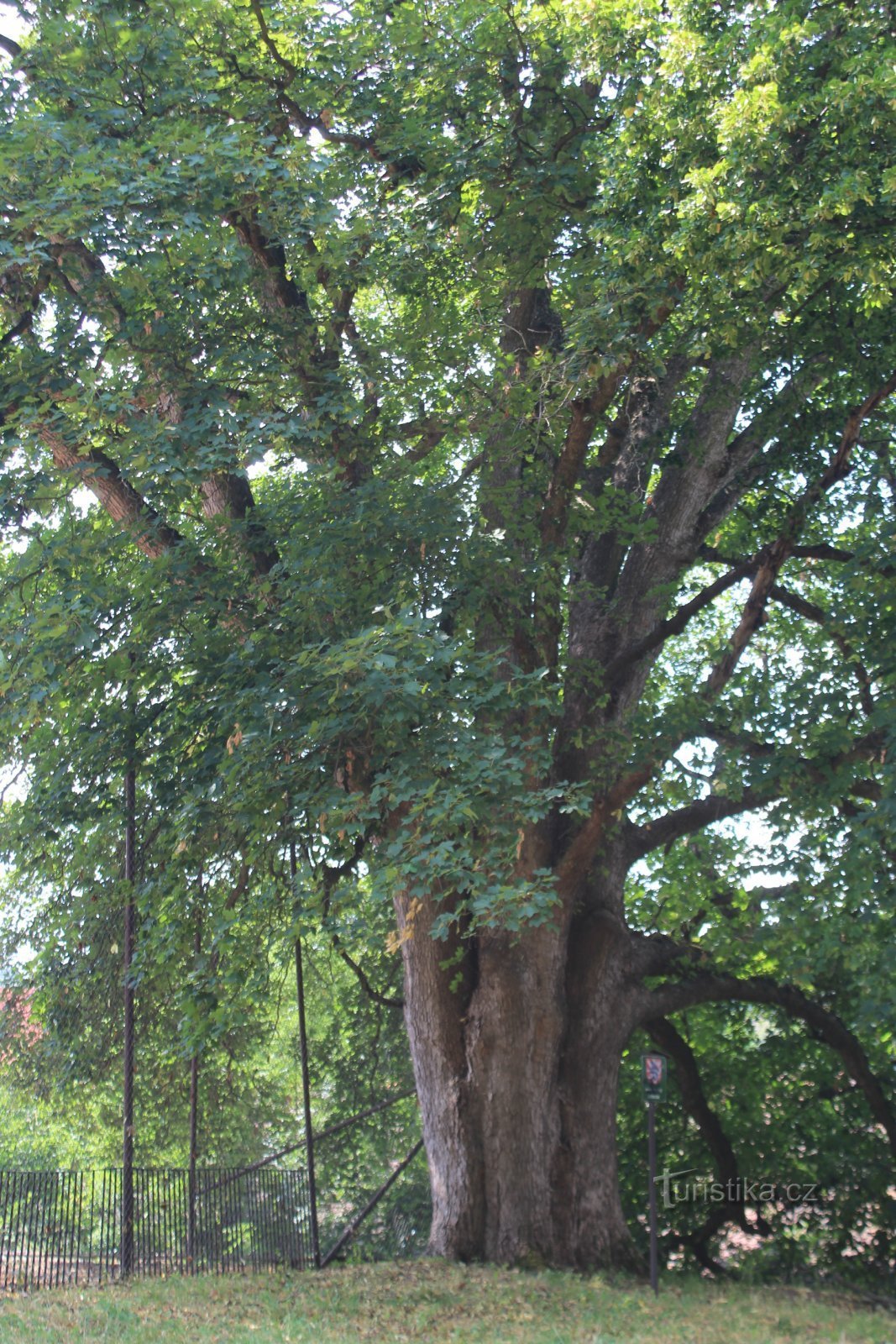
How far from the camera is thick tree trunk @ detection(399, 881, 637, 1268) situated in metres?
10.1

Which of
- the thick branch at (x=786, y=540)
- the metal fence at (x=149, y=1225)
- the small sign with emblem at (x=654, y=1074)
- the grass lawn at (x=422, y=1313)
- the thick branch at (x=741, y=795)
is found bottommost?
the grass lawn at (x=422, y=1313)

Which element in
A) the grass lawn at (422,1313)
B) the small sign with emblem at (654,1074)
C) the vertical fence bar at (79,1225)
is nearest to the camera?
the grass lawn at (422,1313)

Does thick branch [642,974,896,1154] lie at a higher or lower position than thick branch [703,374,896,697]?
lower

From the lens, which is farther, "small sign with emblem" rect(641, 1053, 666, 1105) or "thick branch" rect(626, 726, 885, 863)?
"thick branch" rect(626, 726, 885, 863)

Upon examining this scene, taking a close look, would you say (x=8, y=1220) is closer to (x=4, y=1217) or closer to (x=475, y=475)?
(x=4, y=1217)

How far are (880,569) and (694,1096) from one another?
6.76 meters

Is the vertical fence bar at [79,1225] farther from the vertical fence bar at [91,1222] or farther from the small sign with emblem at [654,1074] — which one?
the small sign with emblem at [654,1074]

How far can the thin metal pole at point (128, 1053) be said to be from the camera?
9188 millimetres

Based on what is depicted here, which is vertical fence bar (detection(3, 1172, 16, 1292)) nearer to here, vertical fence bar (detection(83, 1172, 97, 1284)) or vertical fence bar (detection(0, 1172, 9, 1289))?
vertical fence bar (detection(0, 1172, 9, 1289))

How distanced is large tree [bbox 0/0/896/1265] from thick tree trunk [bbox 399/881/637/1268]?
0.04 metres

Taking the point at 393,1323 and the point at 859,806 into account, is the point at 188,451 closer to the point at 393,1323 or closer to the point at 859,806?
the point at 393,1323

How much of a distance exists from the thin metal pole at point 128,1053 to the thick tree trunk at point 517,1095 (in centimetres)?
227

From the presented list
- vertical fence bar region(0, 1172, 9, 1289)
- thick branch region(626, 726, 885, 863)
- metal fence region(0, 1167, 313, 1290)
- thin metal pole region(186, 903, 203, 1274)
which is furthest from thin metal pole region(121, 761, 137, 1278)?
thick branch region(626, 726, 885, 863)

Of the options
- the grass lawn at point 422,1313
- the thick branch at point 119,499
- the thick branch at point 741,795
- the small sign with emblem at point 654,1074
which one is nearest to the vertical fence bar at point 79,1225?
the grass lawn at point 422,1313
